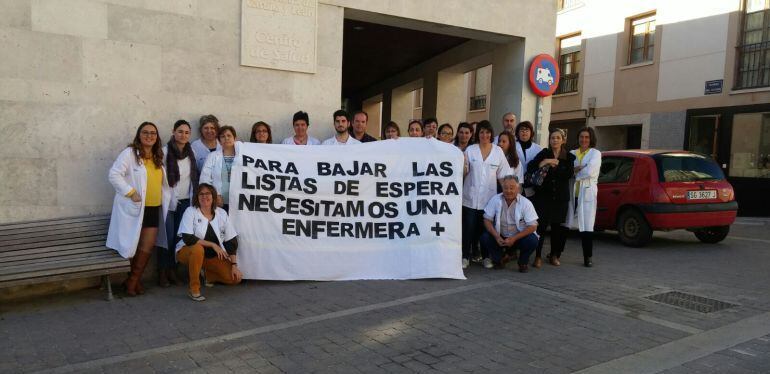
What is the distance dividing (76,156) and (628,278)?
638 cm

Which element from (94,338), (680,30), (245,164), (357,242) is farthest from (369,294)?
(680,30)

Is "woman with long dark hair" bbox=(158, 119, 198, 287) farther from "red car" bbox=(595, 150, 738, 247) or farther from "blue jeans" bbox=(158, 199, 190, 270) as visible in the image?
"red car" bbox=(595, 150, 738, 247)

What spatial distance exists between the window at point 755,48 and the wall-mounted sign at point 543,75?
9977 mm

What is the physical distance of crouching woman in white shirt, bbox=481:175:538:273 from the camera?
6.52 metres

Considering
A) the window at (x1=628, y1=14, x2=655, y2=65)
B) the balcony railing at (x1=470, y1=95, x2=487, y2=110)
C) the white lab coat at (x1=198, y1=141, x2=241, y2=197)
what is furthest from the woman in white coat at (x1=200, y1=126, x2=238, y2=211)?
the balcony railing at (x1=470, y1=95, x2=487, y2=110)

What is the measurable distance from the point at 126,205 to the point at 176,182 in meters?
0.56

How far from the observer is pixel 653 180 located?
8.77 metres

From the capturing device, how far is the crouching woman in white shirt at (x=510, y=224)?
257 inches

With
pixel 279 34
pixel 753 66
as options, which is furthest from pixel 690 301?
pixel 753 66

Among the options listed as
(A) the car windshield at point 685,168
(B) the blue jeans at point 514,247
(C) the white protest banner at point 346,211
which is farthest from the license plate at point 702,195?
(C) the white protest banner at point 346,211

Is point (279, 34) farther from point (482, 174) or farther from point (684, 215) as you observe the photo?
point (684, 215)

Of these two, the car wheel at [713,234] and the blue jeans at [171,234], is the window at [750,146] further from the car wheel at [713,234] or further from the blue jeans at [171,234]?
the blue jeans at [171,234]

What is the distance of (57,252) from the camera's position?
534 cm

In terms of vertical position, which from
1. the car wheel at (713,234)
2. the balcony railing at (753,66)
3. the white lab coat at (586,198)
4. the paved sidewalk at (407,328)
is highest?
the balcony railing at (753,66)
